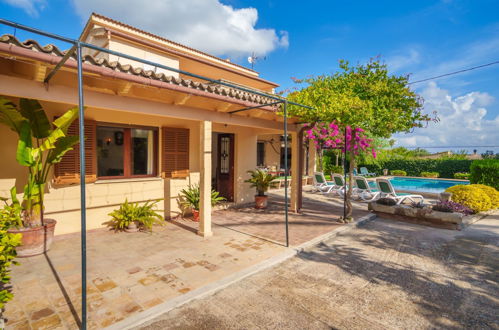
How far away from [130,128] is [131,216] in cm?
247

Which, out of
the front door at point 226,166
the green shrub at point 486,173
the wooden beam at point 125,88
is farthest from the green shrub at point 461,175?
the wooden beam at point 125,88

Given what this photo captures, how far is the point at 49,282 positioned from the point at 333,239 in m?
5.88

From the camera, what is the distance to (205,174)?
6.29 m

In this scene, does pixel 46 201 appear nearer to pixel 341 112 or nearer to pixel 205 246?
pixel 205 246

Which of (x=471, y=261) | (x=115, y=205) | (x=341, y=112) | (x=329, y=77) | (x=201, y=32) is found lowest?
(x=471, y=261)

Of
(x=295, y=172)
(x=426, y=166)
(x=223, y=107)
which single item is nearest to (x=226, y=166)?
A: (x=295, y=172)

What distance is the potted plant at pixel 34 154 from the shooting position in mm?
4738

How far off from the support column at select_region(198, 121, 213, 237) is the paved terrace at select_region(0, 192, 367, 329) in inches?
13.1

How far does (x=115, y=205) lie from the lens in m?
7.02

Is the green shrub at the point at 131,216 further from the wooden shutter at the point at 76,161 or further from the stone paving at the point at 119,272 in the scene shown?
the wooden shutter at the point at 76,161

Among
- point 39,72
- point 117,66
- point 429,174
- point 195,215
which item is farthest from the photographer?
point 429,174

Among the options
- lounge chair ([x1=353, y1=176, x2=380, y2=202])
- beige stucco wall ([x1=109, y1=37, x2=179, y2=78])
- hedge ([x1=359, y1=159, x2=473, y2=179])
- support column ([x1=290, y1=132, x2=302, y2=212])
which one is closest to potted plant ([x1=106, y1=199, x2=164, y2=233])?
support column ([x1=290, y1=132, x2=302, y2=212])

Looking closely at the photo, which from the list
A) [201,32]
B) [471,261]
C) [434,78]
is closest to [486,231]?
[471,261]

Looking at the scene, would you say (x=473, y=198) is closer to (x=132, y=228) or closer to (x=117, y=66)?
(x=132, y=228)
